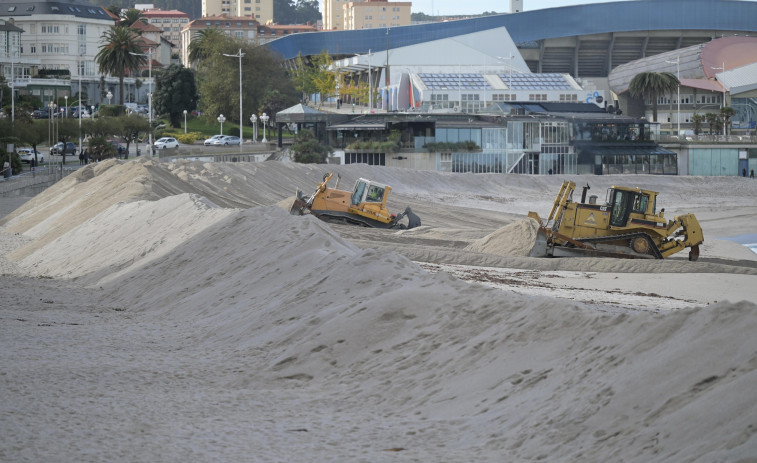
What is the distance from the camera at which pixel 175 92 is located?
4188 inches

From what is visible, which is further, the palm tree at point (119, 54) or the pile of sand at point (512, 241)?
the palm tree at point (119, 54)

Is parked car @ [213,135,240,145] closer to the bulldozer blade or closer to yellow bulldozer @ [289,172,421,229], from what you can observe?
yellow bulldozer @ [289,172,421,229]

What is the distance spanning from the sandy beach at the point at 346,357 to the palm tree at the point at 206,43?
290 ft

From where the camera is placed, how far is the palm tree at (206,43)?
113188 millimetres

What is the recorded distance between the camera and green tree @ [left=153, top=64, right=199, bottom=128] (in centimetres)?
10638

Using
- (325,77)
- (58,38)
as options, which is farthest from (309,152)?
(58,38)

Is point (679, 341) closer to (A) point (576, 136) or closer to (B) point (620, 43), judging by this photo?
(A) point (576, 136)

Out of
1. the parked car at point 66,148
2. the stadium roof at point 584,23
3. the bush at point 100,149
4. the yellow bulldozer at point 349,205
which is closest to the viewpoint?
the yellow bulldozer at point 349,205

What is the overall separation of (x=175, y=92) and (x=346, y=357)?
96579mm

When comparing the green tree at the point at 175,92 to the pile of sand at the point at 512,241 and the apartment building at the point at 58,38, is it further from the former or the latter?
the pile of sand at the point at 512,241

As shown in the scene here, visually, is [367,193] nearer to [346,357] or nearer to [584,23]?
[346,357]

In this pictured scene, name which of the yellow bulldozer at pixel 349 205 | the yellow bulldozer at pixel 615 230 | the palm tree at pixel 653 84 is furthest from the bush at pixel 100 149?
the palm tree at pixel 653 84

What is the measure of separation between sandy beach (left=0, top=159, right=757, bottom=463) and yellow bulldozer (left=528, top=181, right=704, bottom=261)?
7.84ft

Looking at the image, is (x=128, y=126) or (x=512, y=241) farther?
(x=128, y=126)
